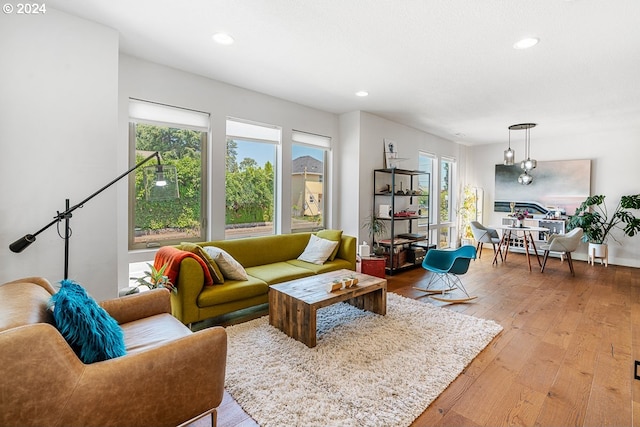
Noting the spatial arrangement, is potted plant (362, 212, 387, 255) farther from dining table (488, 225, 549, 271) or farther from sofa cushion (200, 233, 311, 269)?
dining table (488, 225, 549, 271)

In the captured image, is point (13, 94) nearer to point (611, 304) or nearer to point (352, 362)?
point (352, 362)

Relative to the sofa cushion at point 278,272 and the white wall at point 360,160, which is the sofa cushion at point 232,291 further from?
the white wall at point 360,160

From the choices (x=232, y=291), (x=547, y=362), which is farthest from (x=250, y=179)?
(x=547, y=362)

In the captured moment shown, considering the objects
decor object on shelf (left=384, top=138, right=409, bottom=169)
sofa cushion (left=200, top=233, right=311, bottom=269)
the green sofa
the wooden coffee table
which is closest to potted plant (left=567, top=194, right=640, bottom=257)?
decor object on shelf (left=384, top=138, right=409, bottom=169)

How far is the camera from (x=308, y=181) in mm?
5090

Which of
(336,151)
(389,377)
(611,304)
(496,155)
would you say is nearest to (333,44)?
(336,151)

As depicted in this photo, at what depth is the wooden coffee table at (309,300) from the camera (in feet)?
8.59

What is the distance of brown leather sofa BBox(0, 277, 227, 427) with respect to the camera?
1104 mm

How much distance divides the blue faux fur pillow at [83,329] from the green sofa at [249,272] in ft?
4.18

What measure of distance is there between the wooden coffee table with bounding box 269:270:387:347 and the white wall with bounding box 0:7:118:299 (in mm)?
1550

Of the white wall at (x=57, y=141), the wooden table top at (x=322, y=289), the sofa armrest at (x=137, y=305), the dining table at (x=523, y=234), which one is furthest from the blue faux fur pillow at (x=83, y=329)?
the dining table at (x=523, y=234)

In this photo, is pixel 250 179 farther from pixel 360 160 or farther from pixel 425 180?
pixel 425 180

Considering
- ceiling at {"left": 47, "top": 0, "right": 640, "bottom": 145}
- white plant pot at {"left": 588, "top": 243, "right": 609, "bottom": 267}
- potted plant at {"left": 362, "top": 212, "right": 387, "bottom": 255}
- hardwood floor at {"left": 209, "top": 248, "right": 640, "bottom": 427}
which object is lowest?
hardwood floor at {"left": 209, "top": 248, "right": 640, "bottom": 427}

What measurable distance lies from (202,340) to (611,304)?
487cm
